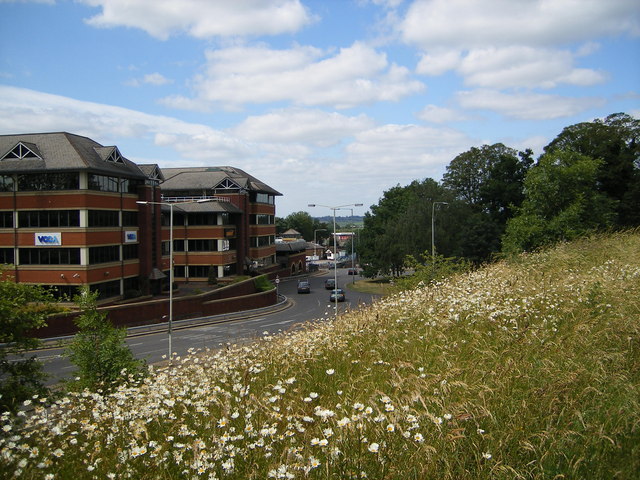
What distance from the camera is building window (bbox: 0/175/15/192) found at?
36062 millimetres

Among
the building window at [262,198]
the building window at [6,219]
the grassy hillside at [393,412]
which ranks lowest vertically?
the grassy hillside at [393,412]

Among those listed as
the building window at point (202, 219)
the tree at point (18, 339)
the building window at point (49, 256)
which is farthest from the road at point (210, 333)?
the building window at point (202, 219)

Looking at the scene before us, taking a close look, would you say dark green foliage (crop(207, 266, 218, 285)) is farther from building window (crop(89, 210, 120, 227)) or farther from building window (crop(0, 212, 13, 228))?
building window (crop(0, 212, 13, 228))

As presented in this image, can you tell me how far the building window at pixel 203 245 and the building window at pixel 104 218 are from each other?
16179mm

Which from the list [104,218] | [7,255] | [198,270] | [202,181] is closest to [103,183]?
[104,218]

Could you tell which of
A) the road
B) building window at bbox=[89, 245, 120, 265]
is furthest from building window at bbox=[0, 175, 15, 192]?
the road

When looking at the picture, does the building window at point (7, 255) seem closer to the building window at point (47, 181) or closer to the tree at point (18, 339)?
the building window at point (47, 181)

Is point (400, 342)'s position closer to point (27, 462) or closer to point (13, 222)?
point (27, 462)

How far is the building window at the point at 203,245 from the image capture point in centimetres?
5569

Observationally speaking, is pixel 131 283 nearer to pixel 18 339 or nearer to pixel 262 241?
pixel 262 241

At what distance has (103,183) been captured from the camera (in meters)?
37.8

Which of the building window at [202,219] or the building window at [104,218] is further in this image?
the building window at [202,219]

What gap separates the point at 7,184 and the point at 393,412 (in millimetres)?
39476

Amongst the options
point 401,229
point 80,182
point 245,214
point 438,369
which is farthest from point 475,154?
point 438,369
